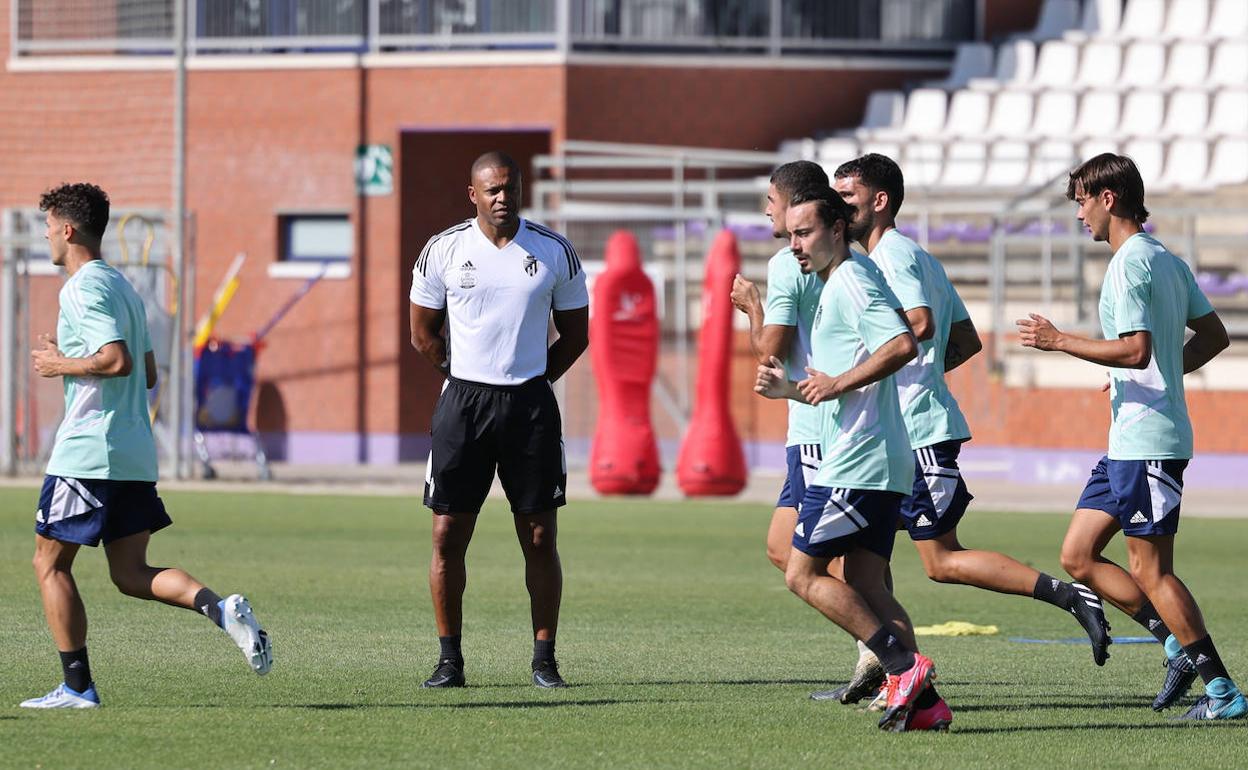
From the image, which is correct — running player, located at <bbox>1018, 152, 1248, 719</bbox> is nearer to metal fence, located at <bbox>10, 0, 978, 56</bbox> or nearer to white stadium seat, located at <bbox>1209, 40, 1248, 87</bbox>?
white stadium seat, located at <bbox>1209, 40, 1248, 87</bbox>

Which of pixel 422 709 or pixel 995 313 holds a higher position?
pixel 995 313

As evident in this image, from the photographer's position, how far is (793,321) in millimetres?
7887

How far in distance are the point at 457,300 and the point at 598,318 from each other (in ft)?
43.9

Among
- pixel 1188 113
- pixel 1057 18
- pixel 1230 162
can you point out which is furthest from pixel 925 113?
pixel 1230 162

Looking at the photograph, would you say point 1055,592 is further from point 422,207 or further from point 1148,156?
point 422,207

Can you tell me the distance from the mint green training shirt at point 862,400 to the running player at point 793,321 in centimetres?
23

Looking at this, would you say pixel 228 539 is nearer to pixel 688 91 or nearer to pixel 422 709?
pixel 422 709

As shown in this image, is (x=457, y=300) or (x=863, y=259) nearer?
(x=863, y=259)

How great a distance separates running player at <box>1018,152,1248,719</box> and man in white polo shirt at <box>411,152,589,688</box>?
206cm

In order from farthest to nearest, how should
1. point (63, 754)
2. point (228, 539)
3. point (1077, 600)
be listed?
point (228, 539) → point (1077, 600) → point (63, 754)

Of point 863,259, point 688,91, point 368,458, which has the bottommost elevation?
point 368,458

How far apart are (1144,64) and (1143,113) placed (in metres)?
1.23

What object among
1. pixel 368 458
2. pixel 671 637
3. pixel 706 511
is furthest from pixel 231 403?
pixel 671 637

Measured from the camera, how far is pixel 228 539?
52.2 feet
